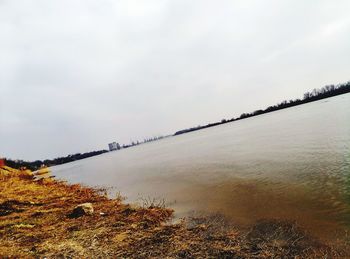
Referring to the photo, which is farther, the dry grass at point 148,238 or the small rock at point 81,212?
the small rock at point 81,212

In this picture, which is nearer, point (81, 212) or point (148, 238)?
point (148, 238)

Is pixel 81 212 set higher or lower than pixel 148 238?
higher

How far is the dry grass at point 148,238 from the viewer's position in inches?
285

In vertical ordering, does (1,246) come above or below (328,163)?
above

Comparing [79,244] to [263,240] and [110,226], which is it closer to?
[110,226]

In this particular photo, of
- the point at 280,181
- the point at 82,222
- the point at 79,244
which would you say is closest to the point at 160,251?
the point at 79,244

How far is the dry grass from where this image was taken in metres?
7.25

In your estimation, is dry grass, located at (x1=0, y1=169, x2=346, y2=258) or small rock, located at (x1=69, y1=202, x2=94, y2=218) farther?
small rock, located at (x1=69, y1=202, x2=94, y2=218)

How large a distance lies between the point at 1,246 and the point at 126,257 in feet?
15.8

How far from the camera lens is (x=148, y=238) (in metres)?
8.63

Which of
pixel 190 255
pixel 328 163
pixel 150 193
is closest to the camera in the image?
pixel 190 255

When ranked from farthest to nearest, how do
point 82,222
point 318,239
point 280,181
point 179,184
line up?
point 179,184 → point 280,181 → point 82,222 → point 318,239

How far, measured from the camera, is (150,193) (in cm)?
1930

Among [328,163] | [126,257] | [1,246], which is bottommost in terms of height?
[328,163]
